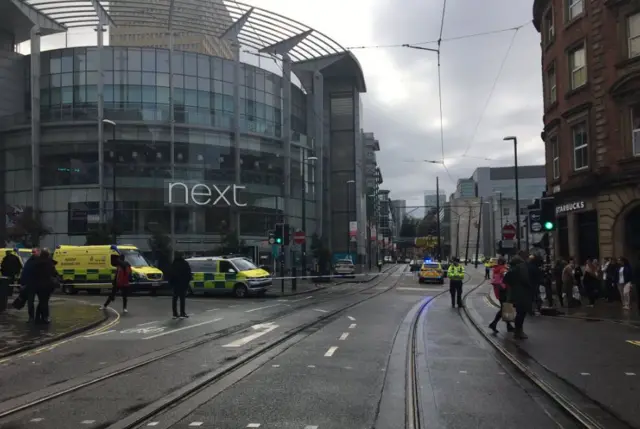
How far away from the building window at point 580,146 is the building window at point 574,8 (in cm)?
457

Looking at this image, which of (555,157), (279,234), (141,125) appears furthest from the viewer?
(141,125)

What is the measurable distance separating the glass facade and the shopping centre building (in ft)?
0.28

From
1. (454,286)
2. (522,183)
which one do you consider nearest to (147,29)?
(454,286)

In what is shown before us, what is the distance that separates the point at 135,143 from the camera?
50438 millimetres

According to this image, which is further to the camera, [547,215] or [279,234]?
[279,234]

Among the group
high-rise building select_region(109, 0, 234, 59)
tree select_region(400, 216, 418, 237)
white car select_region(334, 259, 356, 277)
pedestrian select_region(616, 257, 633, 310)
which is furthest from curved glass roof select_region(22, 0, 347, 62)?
tree select_region(400, 216, 418, 237)

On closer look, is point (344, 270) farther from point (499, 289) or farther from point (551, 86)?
point (499, 289)

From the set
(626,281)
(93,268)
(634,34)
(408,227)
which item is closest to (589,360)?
(626,281)

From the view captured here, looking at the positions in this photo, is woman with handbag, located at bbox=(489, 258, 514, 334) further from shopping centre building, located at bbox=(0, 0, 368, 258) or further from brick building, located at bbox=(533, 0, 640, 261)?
shopping centre building, located at bbox=(0, 0, 368, 258)

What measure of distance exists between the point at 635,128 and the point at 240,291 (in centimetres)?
1711

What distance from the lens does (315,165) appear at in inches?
2554

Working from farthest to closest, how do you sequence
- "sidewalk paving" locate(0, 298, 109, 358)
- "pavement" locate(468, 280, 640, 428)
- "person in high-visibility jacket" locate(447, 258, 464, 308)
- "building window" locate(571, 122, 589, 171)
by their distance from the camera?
"building window" locate(571, 122, 589, 171) → "person in high-visibility jacket" locate(447, 258, 464, 308) → "sidewalk paving" locate(0, 298, 109, 358) → "pavement" locate(468, 280, 640, 428)

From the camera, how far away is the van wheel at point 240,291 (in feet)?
87.8

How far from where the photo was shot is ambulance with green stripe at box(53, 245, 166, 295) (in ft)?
93.7
